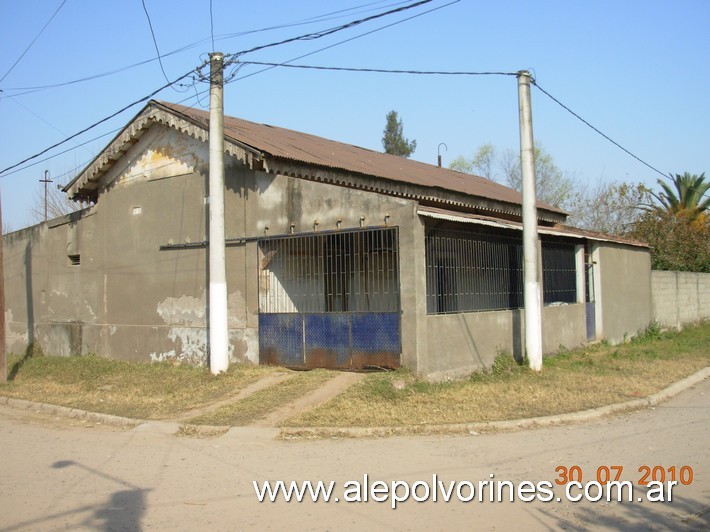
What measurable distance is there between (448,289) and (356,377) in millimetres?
2690

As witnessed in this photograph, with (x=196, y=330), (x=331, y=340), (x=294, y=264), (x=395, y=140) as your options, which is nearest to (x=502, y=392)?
(x=331, y=340)

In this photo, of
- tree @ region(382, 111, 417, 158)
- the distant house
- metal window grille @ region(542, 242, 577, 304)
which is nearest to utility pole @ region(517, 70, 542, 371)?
the distant house

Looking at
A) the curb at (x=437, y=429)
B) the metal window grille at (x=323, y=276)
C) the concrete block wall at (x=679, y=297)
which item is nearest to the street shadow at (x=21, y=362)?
the metal window grille at (x=323, y=276)

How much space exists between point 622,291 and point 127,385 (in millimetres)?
13482

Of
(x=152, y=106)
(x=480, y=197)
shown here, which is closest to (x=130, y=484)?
(x=152, y=106)

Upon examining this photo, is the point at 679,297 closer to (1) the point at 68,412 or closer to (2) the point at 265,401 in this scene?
(2) the point at 265,401

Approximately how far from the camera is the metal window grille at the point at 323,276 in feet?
41.8

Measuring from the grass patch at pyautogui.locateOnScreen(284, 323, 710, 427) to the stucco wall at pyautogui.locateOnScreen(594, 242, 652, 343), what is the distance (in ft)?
11.4

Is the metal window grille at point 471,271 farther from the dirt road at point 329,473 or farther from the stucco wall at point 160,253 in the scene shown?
the dirt road at point 329,473

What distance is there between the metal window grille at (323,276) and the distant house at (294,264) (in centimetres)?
3

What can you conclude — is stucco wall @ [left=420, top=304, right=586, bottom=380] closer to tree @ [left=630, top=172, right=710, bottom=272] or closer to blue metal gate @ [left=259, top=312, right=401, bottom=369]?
blue metal gate @ [left=259, top=312, right=401, bottom=369]

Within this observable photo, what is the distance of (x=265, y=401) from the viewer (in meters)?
10.1

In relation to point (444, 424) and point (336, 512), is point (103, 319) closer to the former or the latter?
point (444, 424)

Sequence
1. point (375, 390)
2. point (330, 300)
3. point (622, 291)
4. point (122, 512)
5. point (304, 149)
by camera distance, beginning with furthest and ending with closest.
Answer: point (622, 291), point (304, 149), point (330, 300), point (375, 390), point (122, 512)
